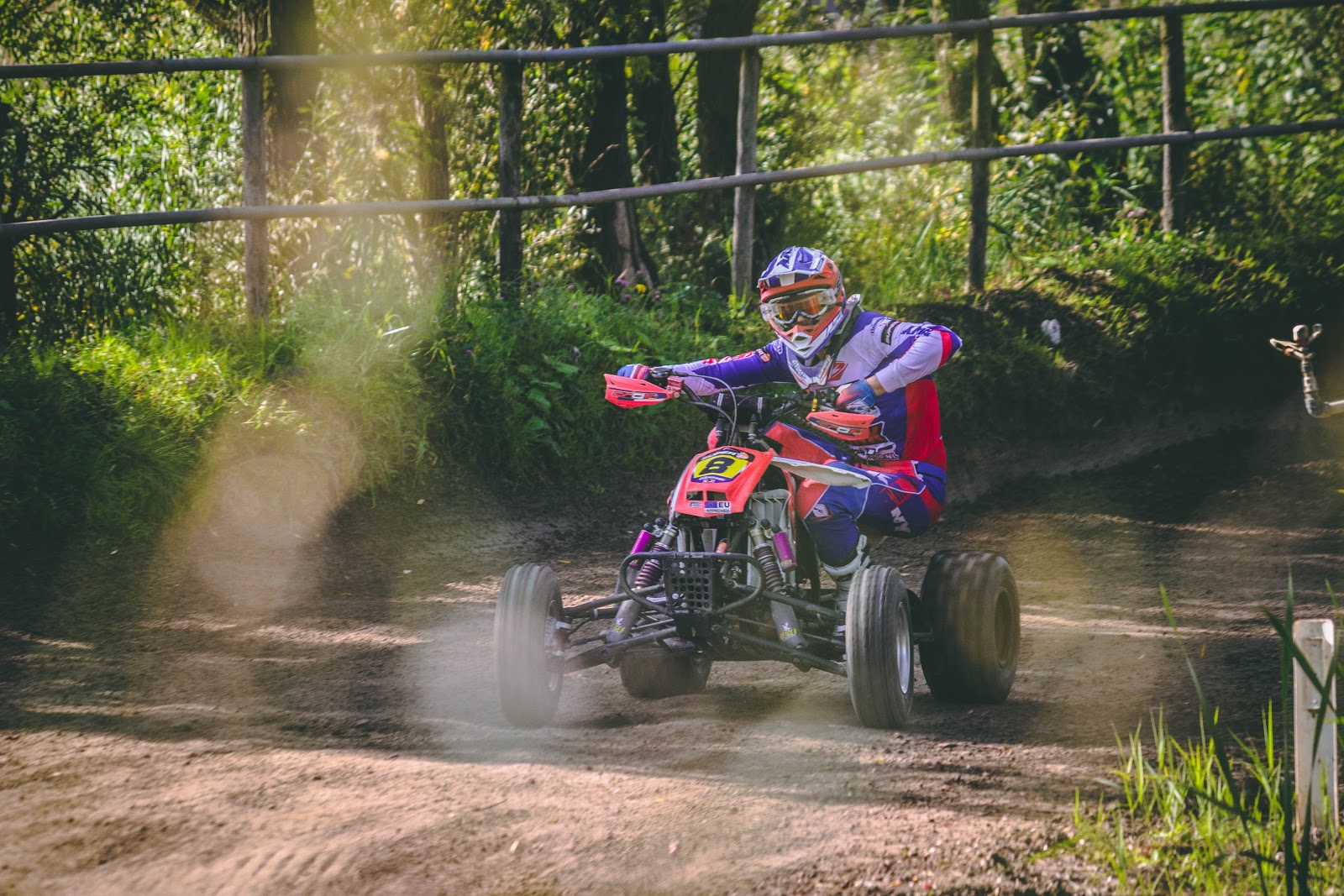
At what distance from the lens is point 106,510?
7.09 metres

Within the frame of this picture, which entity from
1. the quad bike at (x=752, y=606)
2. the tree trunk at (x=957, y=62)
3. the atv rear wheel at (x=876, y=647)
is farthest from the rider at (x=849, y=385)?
the tree trunk at (x=957, y=62)

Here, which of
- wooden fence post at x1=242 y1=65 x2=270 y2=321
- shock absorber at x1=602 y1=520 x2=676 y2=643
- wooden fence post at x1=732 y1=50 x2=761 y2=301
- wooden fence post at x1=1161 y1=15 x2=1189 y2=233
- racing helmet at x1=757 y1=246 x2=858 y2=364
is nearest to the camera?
shock absorber at x1=602 y1=520 x2=676 y2=643

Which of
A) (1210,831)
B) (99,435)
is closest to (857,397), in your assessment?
(1210,831)

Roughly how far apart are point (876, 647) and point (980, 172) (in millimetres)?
6012

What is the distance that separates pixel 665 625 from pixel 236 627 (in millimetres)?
2417

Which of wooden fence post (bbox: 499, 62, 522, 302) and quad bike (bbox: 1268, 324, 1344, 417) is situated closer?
quad bike (bbox: 1268, 324, 1344, 417)

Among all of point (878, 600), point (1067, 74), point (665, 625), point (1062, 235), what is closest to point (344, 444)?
point (665, 625)

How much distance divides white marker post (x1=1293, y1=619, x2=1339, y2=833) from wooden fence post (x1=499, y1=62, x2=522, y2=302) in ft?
19.2

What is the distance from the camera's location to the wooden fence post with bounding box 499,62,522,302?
8.63m

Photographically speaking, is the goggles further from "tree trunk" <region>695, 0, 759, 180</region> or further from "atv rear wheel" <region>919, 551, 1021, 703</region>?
"tree trunk" <region>695, 0, 759, 180</region>

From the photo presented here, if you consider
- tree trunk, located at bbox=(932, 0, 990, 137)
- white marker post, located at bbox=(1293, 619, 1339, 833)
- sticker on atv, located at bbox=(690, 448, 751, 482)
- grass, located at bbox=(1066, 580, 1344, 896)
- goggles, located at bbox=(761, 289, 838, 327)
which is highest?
tree trunk, located at bbox=(932, 0, 990, 137)

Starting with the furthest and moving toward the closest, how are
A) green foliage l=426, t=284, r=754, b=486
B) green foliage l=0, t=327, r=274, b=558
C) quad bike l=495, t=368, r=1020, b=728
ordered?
1. green foliage l=426, t=284, r=754, b=486
2. green foliage l=0, t=327, r=274, b=558
3. quad bike l=495, t=368, r=1020, b=728

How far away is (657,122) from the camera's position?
34.6 ft

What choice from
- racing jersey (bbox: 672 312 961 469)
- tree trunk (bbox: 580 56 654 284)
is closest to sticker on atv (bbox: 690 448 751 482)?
racing jersey (bbox: 672 312 961 469)
